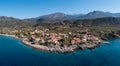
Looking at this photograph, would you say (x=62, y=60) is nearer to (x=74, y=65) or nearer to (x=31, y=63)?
(x=74, y=65)

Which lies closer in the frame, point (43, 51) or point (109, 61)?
point (109, 61)

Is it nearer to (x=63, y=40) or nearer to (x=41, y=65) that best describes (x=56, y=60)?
(x=41, y=65)

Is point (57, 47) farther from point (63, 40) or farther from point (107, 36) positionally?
point (107, 36)

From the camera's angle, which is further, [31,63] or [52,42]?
[52,42]

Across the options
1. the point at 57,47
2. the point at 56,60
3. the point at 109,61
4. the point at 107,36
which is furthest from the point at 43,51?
the point at 107,36

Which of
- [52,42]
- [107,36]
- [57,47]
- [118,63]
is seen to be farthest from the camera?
[107,36]

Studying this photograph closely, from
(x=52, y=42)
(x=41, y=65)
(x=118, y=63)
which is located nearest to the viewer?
(x=41, y=65)

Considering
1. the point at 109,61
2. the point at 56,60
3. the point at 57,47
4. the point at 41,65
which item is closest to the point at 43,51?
the point at 57,47

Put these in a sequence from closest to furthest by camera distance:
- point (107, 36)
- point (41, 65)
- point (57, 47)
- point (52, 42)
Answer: point (41, 65) < point (57, 47) < point (52, 42) < point (107, 36)

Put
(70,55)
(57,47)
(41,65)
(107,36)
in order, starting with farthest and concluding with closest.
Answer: (107,36) < (57,47) < (70,55) < (41,65)
